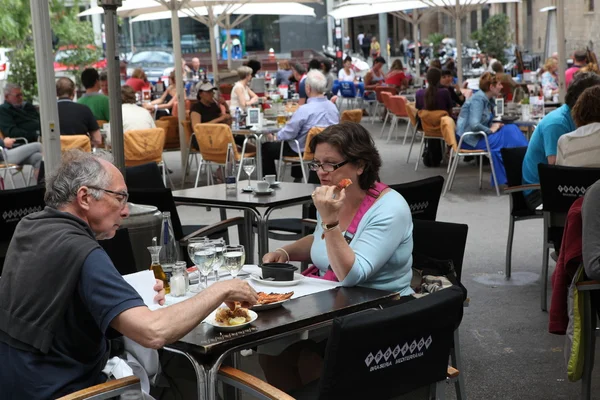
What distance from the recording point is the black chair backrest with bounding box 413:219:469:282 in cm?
400

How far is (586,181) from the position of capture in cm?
537

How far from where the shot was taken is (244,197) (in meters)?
5.74

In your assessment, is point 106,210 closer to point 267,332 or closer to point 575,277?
point 267,332

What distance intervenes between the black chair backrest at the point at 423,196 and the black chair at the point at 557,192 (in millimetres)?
757

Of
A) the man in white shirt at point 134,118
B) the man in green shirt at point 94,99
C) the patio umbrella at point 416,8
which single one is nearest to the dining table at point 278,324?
the man in white shirt at point 134,118

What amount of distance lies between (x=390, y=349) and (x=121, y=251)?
6.06ft

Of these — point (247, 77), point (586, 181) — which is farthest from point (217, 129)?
point (586, 181)

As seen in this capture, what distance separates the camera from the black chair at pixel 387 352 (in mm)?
2346

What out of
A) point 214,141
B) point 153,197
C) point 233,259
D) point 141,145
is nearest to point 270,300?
point 233,259

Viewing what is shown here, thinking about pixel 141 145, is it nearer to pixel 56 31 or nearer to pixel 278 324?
pixel 278 324

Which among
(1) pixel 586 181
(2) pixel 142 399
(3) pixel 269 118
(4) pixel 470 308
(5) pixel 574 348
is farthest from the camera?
(3) pixel 269 118

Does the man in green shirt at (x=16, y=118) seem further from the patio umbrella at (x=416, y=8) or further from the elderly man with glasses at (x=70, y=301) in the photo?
the elderly man with glasses at (x=70, y=301)

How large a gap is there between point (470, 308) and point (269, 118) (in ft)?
22.3

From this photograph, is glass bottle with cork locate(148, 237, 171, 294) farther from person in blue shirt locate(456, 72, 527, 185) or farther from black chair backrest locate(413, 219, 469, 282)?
person in blue shirt locate(456, 72, 527, 185)
